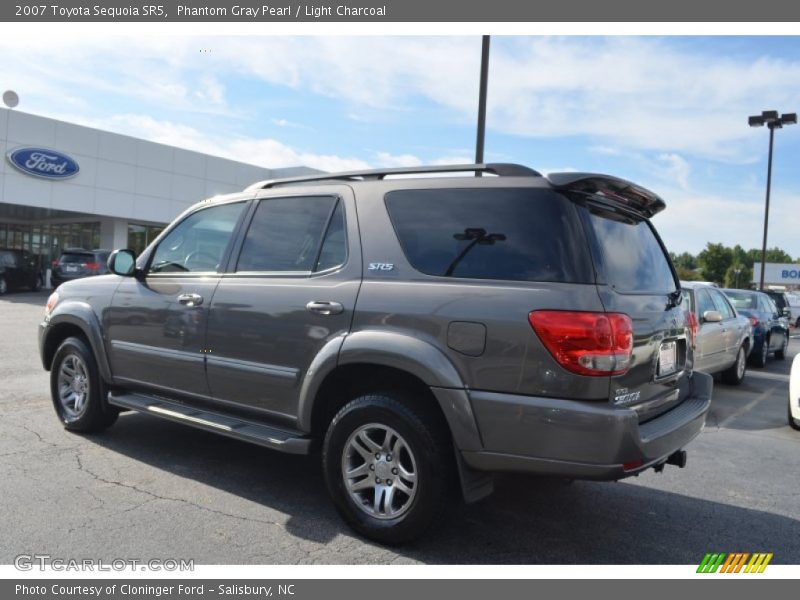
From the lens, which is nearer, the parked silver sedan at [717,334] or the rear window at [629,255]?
the rear window at [629,255]

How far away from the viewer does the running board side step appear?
3.85 meters

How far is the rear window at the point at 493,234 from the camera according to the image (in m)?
3.21

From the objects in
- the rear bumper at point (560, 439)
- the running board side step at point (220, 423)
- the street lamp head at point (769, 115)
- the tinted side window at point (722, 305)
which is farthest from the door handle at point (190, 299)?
the street lamp head at point (769, 115)

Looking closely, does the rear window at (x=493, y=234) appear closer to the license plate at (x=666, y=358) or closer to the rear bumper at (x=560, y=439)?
the rear bumper at (x=560, y=439)

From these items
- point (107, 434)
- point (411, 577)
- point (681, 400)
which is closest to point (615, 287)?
point (681, 400)

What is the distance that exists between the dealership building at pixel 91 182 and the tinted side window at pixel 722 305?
80.1ft

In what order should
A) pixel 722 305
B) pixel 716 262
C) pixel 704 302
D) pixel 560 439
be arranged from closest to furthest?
pixel 560 439 → pixel 704 302 → pixel 722 305 → pixel 716 262

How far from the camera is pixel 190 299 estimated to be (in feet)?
15.0

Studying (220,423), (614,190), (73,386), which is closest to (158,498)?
(220,423)

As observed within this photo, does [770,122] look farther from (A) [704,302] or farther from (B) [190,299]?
(B) [190,299]

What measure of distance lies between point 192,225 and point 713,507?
429cm

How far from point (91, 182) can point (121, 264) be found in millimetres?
24489

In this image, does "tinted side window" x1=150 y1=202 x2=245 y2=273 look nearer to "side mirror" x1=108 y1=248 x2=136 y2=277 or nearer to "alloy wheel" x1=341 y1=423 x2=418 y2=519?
"side mirror" x1=108 y1=248 x2=136 y2=277

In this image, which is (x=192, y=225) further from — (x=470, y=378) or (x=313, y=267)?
(x=470, y=378)
